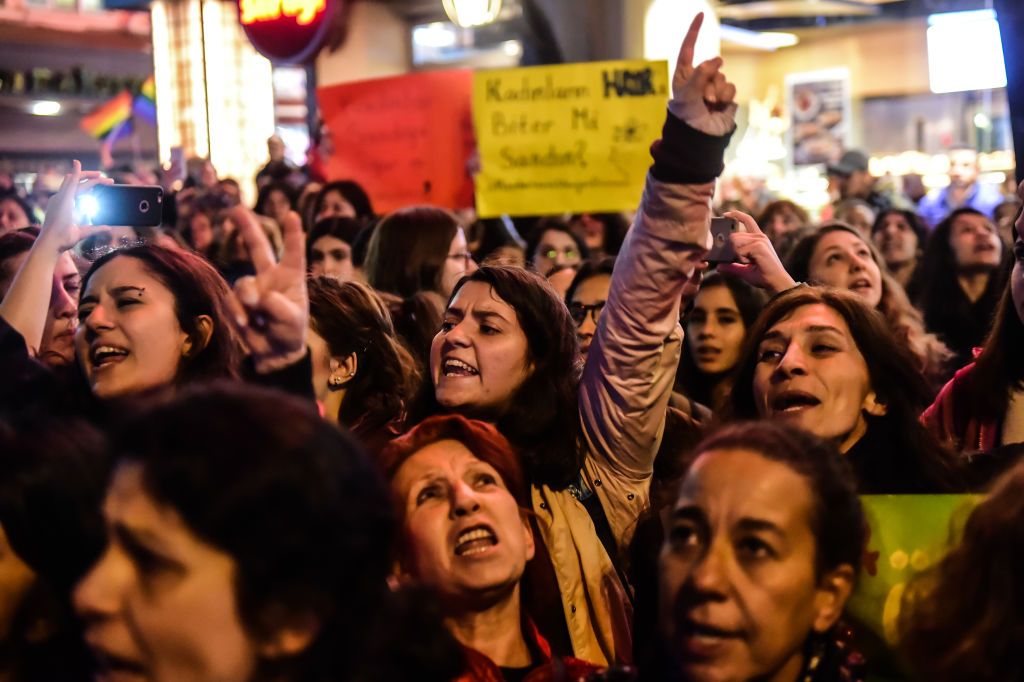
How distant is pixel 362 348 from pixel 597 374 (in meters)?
0.91

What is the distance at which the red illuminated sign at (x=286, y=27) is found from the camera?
9.07 m

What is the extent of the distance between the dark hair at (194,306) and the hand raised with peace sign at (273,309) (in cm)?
102

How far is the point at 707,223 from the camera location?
9.76 ft

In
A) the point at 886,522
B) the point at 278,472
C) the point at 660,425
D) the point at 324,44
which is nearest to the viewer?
the point at 278,472

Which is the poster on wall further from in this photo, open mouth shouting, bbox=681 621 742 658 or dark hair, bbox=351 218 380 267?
open mouth shouting, bbox=681 621 742 658

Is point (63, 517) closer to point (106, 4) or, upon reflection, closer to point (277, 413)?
point (277, 413)

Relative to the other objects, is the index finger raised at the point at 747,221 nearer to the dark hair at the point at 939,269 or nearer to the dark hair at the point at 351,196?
the dark hair at the point at 939,269

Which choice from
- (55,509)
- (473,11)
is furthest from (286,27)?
(55,509)

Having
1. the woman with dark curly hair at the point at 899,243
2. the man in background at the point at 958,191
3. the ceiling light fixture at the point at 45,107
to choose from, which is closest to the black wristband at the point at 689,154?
the woman with dark curly hair at the point at 899,243

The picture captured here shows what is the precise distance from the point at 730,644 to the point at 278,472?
809mm

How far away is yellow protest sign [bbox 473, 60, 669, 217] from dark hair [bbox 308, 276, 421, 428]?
2.38 meters

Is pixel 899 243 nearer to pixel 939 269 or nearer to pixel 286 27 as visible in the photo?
pixel 939 269

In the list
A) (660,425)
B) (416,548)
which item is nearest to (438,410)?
(660,425)

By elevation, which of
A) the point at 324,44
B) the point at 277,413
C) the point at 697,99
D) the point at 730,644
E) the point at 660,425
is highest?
the point at 324,44
